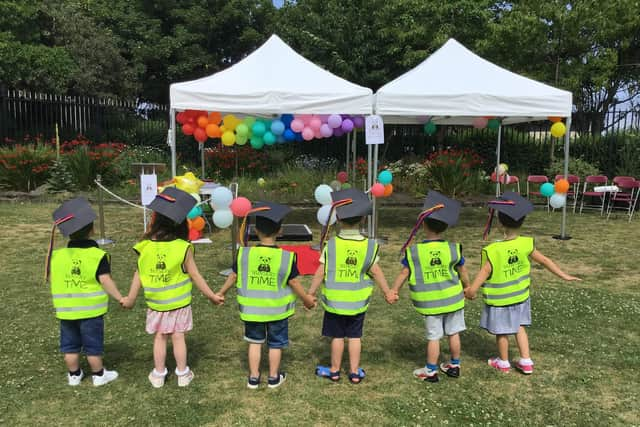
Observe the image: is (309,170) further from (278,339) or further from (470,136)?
(278,339)

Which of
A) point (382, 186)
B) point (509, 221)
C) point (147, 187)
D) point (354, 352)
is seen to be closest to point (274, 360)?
point (354, 352)

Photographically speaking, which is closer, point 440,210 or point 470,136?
point 440,210

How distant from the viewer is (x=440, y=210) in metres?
3.66

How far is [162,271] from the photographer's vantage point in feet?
11.6

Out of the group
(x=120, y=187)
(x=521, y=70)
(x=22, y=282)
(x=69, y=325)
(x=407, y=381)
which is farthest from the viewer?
(x=521, y=70)

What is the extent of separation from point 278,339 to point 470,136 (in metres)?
15.1

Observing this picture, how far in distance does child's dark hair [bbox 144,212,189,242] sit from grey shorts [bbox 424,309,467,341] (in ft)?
6.28

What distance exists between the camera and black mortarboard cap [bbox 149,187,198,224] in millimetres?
3471

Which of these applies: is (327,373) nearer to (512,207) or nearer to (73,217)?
(512,207)

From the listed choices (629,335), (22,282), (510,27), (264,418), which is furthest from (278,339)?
(510,27)

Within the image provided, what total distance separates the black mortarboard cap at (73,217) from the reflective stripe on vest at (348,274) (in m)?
1.68

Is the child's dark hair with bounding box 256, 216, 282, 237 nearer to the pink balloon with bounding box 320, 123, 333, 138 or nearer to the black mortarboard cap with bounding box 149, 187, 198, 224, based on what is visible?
the black mortarboard cap with bounding box 149, 187, 198, 224

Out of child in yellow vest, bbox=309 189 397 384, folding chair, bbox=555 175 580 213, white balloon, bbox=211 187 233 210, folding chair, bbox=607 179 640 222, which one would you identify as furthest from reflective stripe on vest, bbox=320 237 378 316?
folding chair, bbox=555 175 580 213

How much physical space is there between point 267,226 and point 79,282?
1.33 meters
